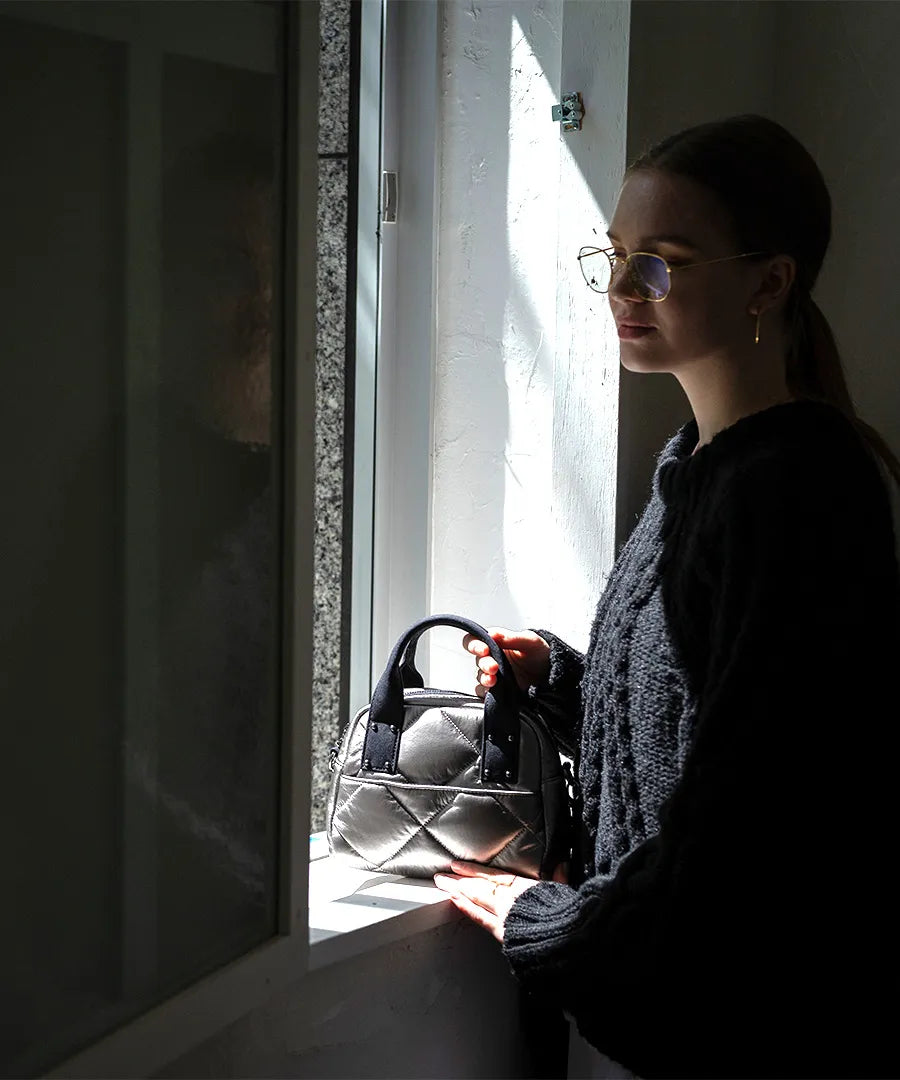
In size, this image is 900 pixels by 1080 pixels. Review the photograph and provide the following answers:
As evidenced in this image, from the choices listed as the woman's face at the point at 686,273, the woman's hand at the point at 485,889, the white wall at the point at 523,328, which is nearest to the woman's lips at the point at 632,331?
the woman's face at the point at 686,273

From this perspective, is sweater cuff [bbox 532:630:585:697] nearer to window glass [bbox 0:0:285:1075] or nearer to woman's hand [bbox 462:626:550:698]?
woman's hand [bbox 462:626:550:698]

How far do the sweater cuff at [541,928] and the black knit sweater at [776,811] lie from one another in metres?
0.04

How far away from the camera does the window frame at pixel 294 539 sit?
107 cm

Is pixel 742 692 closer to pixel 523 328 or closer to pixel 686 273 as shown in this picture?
pixel 686 273

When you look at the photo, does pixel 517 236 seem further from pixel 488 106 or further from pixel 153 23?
pixel 153 23

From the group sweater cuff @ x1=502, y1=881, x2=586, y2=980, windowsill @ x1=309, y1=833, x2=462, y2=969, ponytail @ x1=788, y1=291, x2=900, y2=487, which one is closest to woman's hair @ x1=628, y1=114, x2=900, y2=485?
ponytail @ x1=788, y1=291, x2=900, y2=487

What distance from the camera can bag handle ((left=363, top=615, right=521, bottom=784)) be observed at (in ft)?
4.60

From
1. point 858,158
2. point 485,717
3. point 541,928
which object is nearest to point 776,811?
point 541,928

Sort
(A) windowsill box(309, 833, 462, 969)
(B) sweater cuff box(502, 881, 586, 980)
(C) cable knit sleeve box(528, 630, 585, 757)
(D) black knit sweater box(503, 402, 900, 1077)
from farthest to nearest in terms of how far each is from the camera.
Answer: (C) cable knit sleeve box(528, 630, 585, 757)
(A) windowsill box(309, 833, 462, 969)
(B) sweater cuff box(502, 881, 586, 980)
(D) black knit sweater box(503, 402, 900, 1077)

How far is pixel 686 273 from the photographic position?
1.26m

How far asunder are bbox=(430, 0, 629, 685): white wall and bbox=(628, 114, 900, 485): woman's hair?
34cm

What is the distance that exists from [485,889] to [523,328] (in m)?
0.77

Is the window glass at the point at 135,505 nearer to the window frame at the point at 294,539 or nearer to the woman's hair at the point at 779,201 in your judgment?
the window frame at the point at 294,539

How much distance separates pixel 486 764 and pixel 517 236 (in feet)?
2.48
